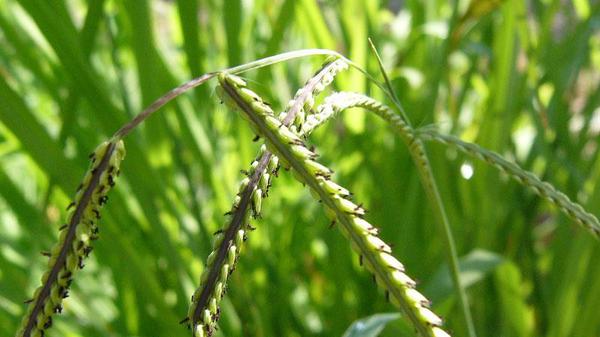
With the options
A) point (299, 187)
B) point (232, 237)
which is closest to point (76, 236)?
point (232, 237)

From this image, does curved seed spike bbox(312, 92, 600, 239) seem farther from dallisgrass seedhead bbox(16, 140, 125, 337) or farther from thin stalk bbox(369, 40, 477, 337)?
dallisgrass seedhead bbox(16, 140, 125, 337)

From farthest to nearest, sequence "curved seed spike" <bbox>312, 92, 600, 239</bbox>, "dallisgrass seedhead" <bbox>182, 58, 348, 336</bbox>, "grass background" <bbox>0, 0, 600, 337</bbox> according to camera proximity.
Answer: "grass background" <bbox>0, 0, 600, 337</bbox> < "curved seed spike" <bbox>312, 92, 600, 239</bbox> < "dallisgrass seedhead" <bbox>182, 58, 348, 336</bbox>

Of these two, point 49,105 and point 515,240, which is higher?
point 49,105

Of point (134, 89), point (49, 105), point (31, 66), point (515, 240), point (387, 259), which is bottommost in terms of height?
point (387, 259)

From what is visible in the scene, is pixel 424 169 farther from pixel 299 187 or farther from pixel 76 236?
pixel 299 187

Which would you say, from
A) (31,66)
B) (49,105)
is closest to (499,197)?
(31,66)

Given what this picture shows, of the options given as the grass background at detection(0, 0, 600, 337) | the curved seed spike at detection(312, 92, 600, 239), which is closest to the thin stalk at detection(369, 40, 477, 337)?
the curved seed spike at detection(312, 92, 600, 239)

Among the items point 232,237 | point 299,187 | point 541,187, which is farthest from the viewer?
point 299,187

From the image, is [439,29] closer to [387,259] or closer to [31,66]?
[31,66]
